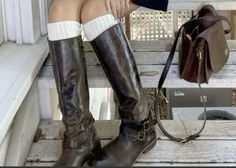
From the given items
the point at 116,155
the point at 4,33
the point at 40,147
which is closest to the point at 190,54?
the point at 116,155

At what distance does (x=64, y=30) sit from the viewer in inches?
48.7

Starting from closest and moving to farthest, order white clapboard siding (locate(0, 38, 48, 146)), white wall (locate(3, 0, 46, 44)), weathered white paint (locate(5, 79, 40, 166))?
white clapboard siding (locate(0, 38, 48, 146))
weathered white paint (locate(5, 79, 40, 166))
white wall (locate(3, 0, 46, 44))

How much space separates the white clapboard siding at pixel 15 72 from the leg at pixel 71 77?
12cm

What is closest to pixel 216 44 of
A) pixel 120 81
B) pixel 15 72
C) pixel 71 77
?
pixel 120 81

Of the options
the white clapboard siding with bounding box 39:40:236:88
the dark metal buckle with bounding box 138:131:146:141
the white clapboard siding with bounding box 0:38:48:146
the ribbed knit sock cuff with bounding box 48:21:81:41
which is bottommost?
the dark metal buckle with bounding box 138:131:146:141

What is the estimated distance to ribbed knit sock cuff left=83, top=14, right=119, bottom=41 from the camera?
1221 millimetres

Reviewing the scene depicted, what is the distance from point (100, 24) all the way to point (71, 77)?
154 millimetres

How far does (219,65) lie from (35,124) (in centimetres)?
59

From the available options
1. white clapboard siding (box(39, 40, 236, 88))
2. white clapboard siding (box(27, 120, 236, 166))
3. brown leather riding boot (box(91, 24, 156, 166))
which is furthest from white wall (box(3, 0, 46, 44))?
brown leather riding boot (box(91, 24, 156, 166))

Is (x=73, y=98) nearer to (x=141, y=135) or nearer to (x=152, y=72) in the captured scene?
(x=141, y=135)

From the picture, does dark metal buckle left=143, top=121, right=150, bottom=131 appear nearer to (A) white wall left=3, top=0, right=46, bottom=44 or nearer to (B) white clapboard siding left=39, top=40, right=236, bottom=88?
(B) white clapboard siding left=39, top=40, right=236, bottom=88

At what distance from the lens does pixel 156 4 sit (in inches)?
50.5

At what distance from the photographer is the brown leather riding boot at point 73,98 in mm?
1239

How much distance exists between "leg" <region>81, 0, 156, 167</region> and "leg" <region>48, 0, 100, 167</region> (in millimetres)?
36
